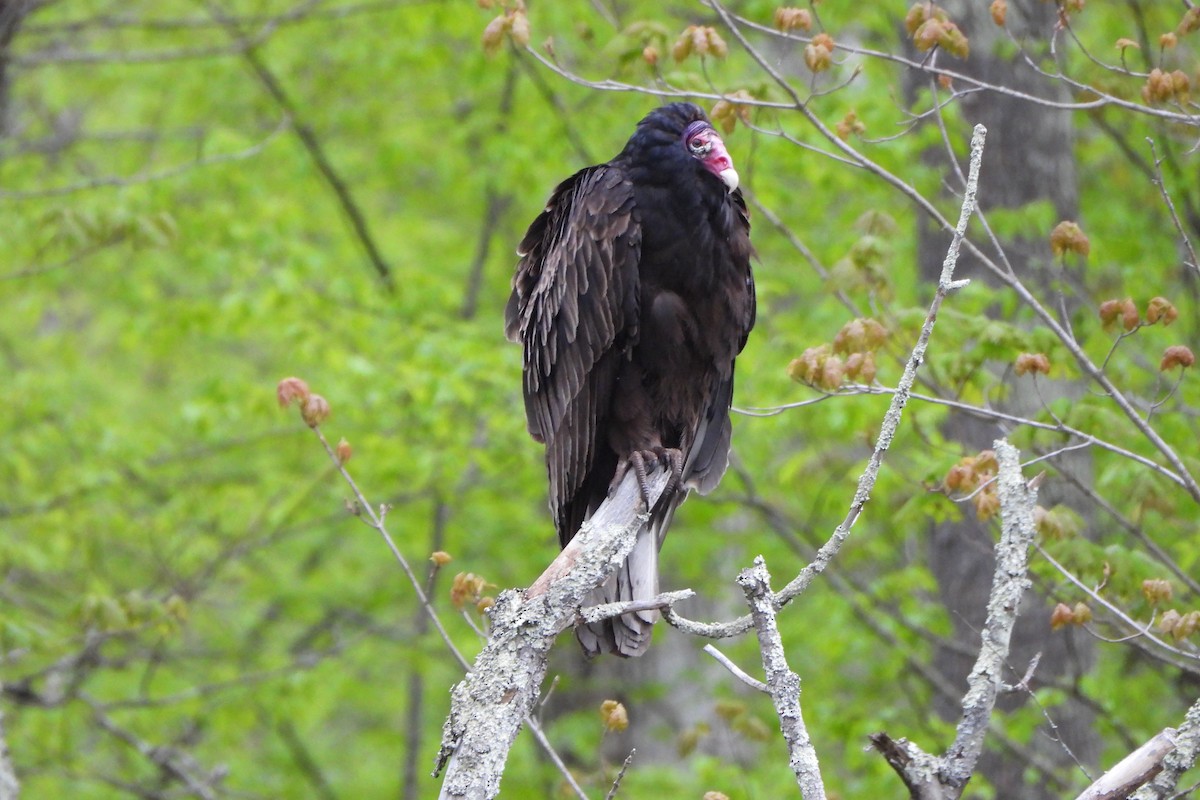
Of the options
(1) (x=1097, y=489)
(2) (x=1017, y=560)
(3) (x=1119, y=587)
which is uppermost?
(2) (x=1017, y=560)

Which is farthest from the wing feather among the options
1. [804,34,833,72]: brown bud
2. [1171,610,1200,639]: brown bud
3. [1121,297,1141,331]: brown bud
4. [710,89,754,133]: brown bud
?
[1171,610,1200,639]: brown bud

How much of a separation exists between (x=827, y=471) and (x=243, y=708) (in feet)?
9.46

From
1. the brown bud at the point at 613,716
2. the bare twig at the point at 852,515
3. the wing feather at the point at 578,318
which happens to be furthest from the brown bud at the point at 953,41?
the brown bud at the point at 613,716

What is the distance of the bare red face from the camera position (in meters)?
3.22

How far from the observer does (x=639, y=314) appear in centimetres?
323

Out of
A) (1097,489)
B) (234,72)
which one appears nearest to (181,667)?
(234,72)

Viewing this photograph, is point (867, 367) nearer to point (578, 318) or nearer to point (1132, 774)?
point (578, 318)

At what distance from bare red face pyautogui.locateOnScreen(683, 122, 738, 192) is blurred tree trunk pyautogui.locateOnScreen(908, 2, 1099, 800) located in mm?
1877

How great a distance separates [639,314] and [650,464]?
370 millimetres

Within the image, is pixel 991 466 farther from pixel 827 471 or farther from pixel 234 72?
pixel 234 72

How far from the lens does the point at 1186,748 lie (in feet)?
6.67

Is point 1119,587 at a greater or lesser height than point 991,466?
lesser

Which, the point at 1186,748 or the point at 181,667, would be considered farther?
the point at 181,667

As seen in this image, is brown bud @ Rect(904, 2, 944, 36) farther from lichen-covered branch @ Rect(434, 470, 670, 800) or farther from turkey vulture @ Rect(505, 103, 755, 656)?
lichen-covered branch @ Rect(434, 470, 670, 800)
